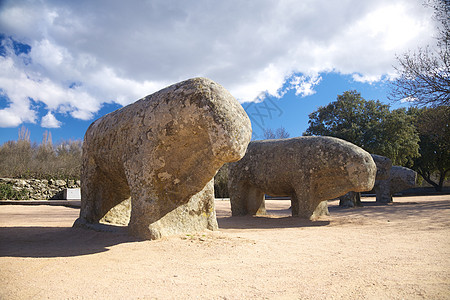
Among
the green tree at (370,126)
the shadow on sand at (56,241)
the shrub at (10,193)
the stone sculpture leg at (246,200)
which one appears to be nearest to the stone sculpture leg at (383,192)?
the green tree at (370,126)

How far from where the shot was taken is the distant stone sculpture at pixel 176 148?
144 inches

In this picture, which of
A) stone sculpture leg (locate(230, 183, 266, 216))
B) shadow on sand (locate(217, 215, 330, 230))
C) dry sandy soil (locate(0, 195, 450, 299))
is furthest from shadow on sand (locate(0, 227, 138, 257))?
stone sculpture leg (locate(230, 183, 266, 216))

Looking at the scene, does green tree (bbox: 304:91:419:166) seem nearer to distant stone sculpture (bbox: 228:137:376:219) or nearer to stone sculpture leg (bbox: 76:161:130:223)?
distant stone sculpture (bbox: 228:137:376:219)

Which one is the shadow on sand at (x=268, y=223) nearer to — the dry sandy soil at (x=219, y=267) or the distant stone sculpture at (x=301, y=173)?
the distant stone sculpture at (x=301, y=173)

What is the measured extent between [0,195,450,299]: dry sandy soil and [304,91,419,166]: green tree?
15125 millimetres

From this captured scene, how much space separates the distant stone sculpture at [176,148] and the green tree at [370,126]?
16.4m

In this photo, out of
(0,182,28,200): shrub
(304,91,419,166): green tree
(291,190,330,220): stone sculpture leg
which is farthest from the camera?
(304,91,419,166): green tree

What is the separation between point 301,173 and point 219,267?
14.8 feet

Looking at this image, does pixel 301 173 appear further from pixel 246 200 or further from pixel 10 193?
pixel 10 193

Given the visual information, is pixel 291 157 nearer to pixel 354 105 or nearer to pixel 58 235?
pixel 58 235

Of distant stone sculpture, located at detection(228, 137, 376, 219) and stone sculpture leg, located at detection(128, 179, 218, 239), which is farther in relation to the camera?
distant stone sculpture, located at detection(228, 137, 376, 219)

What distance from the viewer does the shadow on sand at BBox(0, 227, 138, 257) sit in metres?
3.23

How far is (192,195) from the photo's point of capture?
4113mm

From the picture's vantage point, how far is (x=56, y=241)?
3979mm
